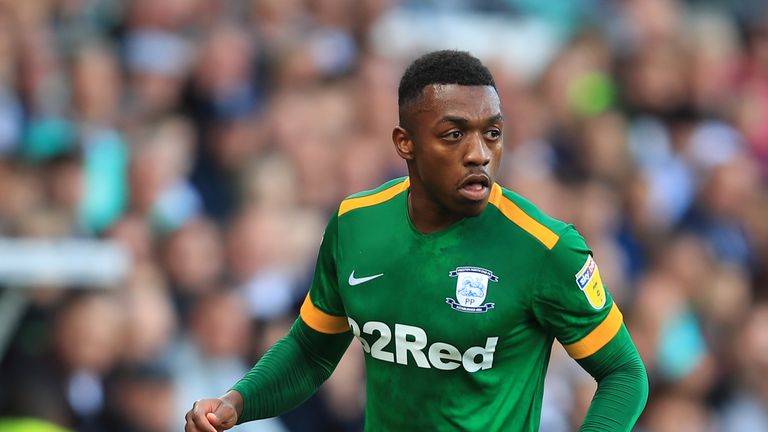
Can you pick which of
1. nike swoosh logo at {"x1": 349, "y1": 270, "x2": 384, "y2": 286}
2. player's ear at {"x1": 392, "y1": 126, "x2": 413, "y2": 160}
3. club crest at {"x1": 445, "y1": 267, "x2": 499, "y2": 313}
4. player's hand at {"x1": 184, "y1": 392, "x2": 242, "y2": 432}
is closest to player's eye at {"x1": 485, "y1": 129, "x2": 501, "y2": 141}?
player's ear at {"x1": 392, "y1": 126, "x2": 413, "y2": 160}

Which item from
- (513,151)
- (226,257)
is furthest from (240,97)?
(513,151)

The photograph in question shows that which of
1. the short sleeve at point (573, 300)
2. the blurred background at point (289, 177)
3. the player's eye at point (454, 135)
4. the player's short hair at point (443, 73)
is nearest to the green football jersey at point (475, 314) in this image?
the short sleeve at point (573, 300)

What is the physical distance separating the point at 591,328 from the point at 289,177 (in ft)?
14.3

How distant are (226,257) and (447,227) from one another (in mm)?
3782

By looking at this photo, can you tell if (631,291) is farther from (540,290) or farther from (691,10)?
(540,290)

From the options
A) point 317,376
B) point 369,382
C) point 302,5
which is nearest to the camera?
point 369,382

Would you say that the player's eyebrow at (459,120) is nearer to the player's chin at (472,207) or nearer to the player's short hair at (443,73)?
the player's short hair at (443,73)

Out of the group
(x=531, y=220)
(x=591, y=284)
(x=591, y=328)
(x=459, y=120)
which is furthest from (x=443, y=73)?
(x=591, y=328)

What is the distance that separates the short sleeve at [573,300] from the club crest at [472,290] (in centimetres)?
14

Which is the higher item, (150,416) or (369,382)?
(369,382)

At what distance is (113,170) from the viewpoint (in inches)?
278

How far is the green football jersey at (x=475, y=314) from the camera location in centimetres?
364

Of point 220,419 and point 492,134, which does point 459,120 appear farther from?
point 220,419

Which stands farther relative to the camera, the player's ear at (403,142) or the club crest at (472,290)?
the player's ear at (403,142)
